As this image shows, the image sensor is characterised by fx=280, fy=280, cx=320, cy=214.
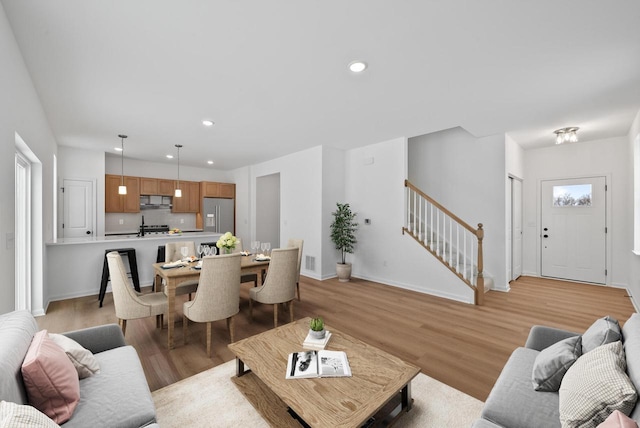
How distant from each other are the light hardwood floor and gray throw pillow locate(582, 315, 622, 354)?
2.73ft

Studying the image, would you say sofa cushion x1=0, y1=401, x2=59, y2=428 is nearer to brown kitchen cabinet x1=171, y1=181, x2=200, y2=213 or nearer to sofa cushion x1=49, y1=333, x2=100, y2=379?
sofa cushion x1=49, y1=333, x2=100, y2=379

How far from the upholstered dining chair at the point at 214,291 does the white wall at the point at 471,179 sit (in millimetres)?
4373

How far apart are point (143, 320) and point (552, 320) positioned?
499cm

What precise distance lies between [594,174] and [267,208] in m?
7.02

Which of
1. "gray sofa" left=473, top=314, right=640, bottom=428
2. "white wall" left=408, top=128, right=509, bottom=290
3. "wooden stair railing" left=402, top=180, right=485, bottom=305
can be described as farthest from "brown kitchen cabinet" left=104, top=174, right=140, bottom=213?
"gray sofa" left=473, top=314, right=640, bottom=428

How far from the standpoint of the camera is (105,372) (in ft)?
5.31

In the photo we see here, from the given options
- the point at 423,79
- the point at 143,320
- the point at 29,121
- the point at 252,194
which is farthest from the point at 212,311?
the point at 252,194

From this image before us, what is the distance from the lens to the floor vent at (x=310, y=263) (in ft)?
18.8

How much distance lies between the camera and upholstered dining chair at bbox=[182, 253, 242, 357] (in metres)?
2.58

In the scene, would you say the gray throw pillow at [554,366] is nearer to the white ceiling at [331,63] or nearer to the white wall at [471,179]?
the white ceiling at [331,63]

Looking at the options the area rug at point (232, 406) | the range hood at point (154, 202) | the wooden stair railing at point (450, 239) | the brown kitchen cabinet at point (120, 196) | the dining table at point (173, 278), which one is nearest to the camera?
the area rug at point (232, 406)

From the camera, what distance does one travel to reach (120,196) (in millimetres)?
6516

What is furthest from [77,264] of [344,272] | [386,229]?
[386,229]

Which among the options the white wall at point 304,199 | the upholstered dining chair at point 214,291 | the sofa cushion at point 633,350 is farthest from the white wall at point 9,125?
the white wall at point 304,199
